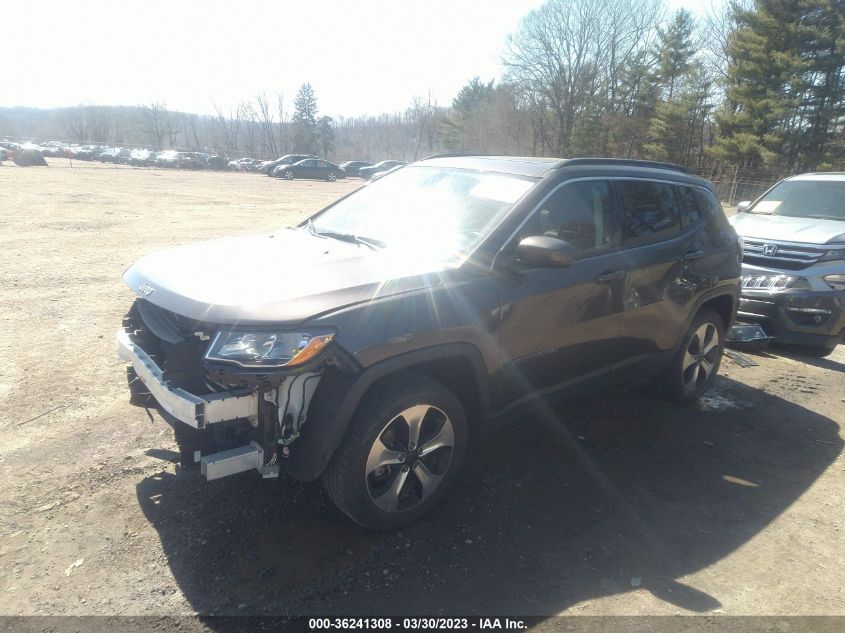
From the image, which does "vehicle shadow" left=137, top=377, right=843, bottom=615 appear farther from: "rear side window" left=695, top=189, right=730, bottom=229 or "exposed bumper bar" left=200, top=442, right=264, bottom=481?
"rear side window" left=695, top=189, right=730, bottom=229

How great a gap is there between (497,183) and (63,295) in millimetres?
5934

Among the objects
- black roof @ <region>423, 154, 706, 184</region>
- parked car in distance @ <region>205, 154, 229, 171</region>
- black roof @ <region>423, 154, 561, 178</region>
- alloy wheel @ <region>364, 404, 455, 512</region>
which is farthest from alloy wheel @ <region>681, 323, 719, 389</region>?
parked car in distance @ <region>205, 154, 229, 171</region>

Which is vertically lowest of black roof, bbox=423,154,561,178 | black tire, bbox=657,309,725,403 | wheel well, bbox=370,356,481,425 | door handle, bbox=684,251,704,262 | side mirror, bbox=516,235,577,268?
black tire, bbox=657,309,725,403

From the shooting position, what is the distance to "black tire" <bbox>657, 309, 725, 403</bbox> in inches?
184

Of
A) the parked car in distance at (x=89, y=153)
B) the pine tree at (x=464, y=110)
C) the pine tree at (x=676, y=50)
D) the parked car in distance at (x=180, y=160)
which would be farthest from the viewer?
the pine tree at (x=464, y=110)

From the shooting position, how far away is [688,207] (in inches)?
182

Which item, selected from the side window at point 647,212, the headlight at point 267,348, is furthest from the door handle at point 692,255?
the headlight at point 267,348

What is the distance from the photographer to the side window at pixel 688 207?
455 cm

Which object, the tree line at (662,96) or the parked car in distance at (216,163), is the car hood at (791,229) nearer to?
the tree line at (662,96)

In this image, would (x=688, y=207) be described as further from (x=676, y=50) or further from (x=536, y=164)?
(x=676, y=50)

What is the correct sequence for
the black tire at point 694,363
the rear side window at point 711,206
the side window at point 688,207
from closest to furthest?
1. the side window at point 688,207
2. the black tire at point 694,363
3. the rear side window at point 711,206

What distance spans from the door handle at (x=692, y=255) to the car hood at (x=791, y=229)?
278 centimetres

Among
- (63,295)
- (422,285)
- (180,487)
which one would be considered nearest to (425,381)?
(422,285)

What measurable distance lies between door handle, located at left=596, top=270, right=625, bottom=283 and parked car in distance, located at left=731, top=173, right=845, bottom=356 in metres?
3.52
